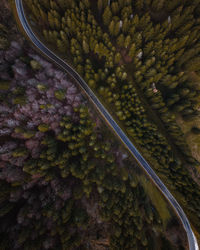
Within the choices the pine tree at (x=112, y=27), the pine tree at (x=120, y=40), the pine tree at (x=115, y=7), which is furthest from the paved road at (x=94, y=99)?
the pine tree at (x=115, y=7)

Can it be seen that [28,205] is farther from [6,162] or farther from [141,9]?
[141,9]

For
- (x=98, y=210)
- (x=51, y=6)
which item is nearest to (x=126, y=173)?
(x=98, y=210)

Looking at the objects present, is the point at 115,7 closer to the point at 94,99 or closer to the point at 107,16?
the point at 107,16

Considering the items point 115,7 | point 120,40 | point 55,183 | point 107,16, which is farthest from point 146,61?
point 55,183

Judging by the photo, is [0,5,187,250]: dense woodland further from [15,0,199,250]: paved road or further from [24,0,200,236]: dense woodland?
[24,0,200,236]: dense woodland

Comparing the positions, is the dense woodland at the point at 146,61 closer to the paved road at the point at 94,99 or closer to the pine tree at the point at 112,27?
the pine tree at the point at 112,27

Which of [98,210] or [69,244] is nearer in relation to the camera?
[69,244]
